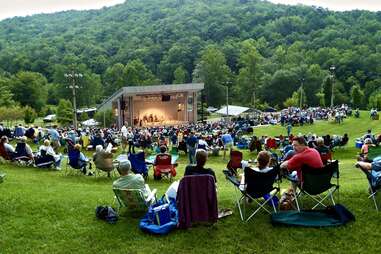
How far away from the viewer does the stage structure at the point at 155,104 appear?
1752 inches

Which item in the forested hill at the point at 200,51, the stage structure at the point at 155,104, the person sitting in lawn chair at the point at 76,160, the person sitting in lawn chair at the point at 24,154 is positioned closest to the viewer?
the person sitting in lawn chair at the point at 76,160

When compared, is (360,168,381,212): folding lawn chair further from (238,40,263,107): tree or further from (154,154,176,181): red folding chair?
(238,40,263,107): tree

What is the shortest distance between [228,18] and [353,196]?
115 m

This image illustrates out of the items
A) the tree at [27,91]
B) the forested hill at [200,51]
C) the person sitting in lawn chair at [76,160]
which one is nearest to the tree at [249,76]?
the forested hill at [200,51]

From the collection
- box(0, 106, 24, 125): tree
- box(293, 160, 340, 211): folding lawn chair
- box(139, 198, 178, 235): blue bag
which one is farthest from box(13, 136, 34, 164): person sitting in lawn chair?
box(0, 106, 24, 125): tree

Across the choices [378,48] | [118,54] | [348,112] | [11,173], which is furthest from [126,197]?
[118,54]

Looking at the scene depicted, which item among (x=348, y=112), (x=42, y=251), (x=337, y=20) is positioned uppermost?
(x=337, y=20)

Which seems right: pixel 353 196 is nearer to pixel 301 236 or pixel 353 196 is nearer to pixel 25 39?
pixel 301 236

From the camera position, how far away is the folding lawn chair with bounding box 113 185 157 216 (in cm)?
622

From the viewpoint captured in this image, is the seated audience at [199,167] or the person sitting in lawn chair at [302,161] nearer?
the seated audience at [199,167]

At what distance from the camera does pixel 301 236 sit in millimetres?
5695

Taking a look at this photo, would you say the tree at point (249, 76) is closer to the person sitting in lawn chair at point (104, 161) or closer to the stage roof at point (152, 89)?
the stage roof at point (152, 89)

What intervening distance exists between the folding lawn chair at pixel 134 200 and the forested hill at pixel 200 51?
53.3 m

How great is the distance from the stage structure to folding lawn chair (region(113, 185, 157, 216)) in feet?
123
